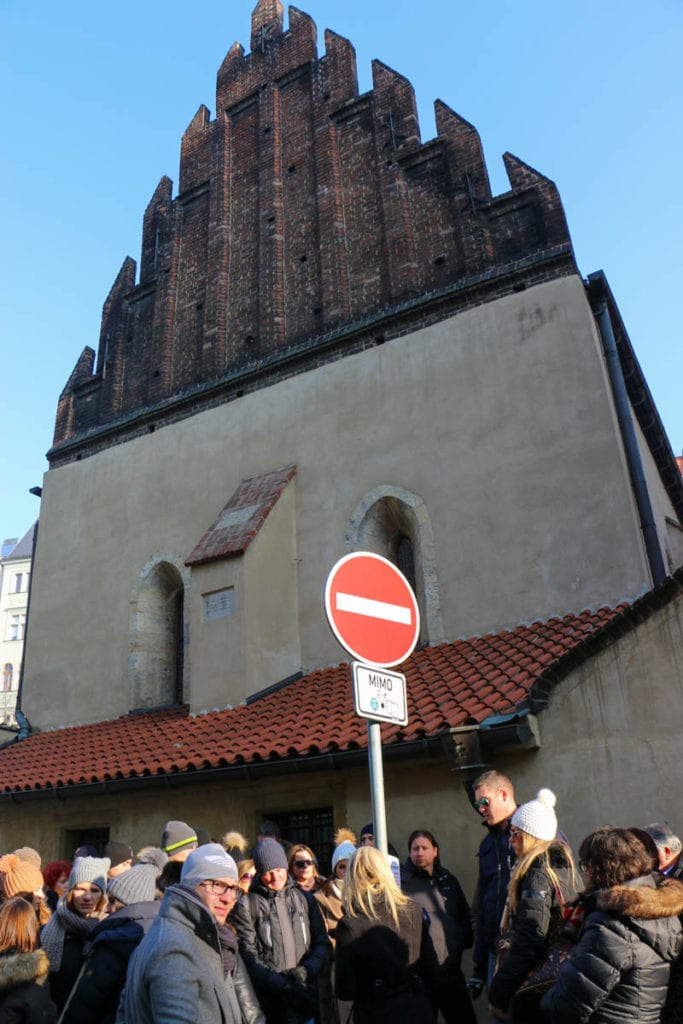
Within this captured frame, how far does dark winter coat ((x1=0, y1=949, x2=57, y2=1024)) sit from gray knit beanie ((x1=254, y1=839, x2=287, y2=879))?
1.43 metres

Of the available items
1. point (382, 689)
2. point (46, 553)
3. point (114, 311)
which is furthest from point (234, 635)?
point (114, 311)

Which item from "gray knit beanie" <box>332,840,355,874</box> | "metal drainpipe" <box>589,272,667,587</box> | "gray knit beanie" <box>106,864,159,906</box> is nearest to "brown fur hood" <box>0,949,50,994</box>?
"gray knit beanie" <box>106,864,159,906</box>

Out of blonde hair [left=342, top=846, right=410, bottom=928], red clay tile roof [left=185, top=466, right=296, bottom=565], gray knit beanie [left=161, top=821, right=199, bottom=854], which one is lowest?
blonde hair [left=342, top=846, right=410, bottom=928]

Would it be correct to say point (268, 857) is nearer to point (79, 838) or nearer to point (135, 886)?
point (135, 886)

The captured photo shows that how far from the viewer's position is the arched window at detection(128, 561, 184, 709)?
12977 mm

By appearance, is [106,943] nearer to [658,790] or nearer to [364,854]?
[364,854]

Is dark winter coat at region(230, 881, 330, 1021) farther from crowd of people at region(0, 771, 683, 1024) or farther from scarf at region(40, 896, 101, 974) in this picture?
scarf at region(40, 896, 101, 974)

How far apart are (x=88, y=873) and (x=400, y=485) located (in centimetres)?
772

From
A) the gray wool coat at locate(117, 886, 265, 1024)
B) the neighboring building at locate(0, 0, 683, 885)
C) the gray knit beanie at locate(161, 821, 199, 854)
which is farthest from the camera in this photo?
the neighboring building at locate(0, 0, 683, 885)

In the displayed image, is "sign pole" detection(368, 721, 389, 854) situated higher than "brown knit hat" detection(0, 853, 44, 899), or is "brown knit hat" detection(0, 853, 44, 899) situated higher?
"sign pole" detection(368, 721, 389, 854)

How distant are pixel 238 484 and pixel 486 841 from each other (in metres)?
8.90

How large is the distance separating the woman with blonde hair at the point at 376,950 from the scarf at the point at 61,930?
4.75ft

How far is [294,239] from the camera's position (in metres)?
14.2

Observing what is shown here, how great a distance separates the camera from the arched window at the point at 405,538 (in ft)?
35.4
